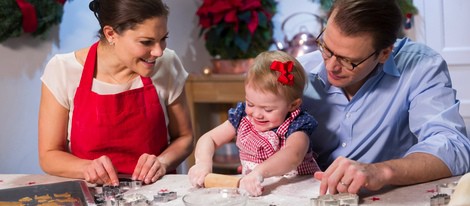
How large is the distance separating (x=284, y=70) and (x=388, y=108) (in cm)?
41

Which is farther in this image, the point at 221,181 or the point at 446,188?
the point at 221,181

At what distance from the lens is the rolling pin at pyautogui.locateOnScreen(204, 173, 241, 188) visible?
202cm

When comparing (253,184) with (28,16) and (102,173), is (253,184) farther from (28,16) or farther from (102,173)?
(28,16)

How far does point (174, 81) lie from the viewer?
8.64ft

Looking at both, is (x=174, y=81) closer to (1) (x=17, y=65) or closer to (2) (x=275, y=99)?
(2) (x=275, y=99)

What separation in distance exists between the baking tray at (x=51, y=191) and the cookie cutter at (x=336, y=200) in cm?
59

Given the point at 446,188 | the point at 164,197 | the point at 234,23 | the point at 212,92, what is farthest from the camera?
the point at 212,92

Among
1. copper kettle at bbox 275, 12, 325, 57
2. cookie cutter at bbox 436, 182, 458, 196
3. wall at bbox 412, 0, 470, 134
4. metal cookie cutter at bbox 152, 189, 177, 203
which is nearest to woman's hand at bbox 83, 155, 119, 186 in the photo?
metal cookie cutter at bbox 152, 189, 177, 203

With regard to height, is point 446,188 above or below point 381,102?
below

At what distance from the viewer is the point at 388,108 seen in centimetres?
234

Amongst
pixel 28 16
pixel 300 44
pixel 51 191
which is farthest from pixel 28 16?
pixel 51 191

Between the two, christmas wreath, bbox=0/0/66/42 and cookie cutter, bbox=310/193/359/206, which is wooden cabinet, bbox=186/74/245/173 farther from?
cookie cutter, bbox=310/193/359/206

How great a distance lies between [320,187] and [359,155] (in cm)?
48

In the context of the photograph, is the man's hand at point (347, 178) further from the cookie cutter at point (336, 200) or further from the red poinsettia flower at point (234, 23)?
the red poinsettia flower at point (234, 23)
